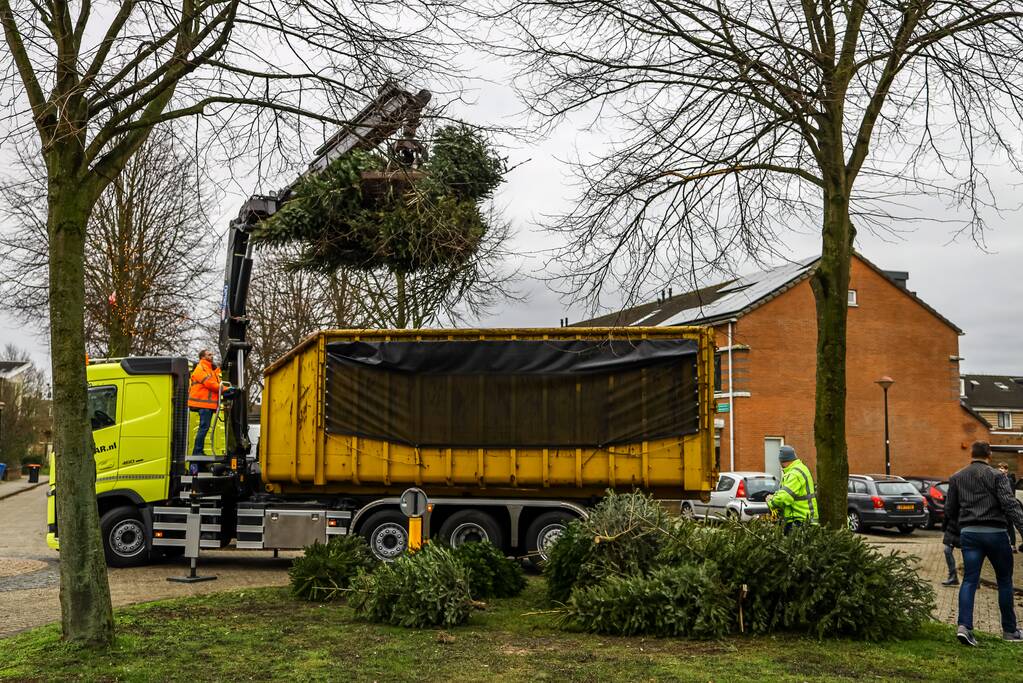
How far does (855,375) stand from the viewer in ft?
133

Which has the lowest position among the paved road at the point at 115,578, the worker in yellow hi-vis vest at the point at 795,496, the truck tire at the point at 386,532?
the paved road at the point at 115,578

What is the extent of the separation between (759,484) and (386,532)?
12253mm

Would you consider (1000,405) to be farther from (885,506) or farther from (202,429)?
(202,429)

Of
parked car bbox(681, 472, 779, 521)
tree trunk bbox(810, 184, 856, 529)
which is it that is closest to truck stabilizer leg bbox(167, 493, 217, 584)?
tree trunk bbox(810, 184, 856, 529)

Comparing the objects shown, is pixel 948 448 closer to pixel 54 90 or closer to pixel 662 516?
pixel 662 516

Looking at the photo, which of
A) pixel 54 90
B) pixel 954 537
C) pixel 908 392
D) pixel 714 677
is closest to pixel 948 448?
pixel 908 392

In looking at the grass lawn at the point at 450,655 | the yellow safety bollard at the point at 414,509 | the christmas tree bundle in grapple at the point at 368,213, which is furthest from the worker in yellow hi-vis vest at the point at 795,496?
the christmas tree bundle in grapple at the point at 368,213

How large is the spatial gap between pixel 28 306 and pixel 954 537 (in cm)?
2053

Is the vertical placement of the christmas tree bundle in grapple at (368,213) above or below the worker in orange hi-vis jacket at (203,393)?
above

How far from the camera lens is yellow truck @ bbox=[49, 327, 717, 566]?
42.8 ft

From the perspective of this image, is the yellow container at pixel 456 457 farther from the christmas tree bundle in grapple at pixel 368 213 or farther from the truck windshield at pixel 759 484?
the truck windshield at pixel 759 484

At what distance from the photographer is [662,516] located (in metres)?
9.50

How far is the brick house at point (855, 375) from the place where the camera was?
3856 cm

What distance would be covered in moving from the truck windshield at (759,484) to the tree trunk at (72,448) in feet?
58.2
